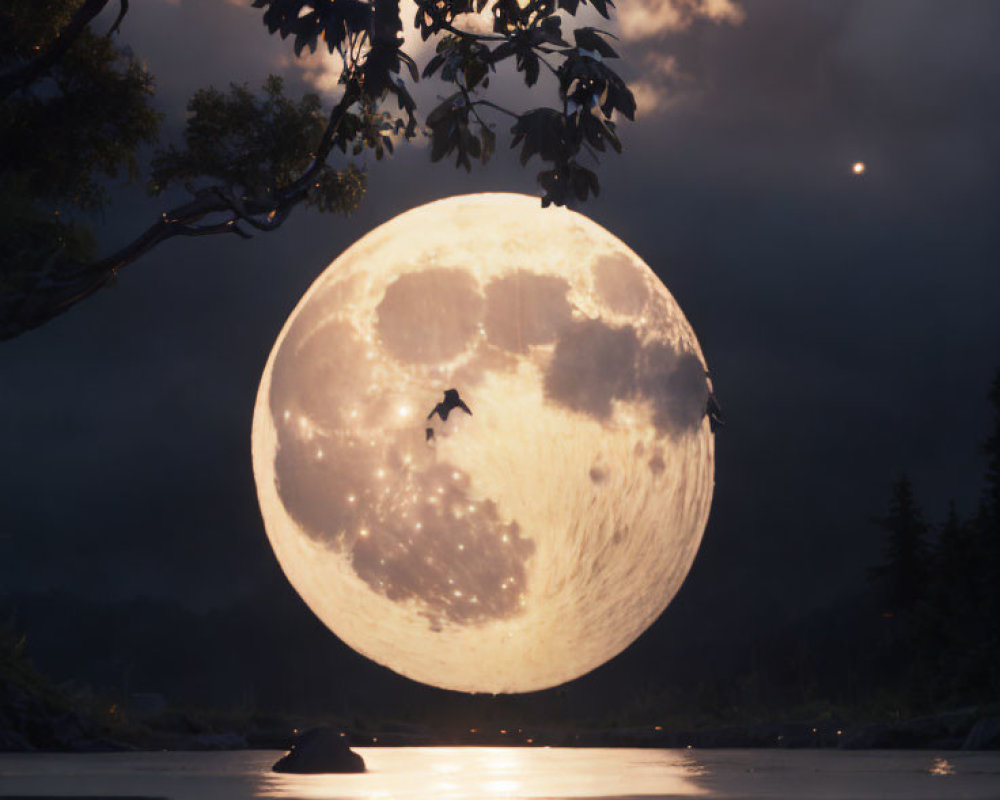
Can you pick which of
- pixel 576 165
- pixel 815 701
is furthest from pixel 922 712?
pixel 576 165

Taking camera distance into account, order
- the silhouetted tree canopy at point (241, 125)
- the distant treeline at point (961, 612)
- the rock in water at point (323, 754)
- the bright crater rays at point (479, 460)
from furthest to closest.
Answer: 1. the distant treeline at point (961, 612)
2. the rock in water at point (323, 754)
3. the bright crater rays at point (479, 460)
4. the silhouetted tree canopy at point (241, 125)

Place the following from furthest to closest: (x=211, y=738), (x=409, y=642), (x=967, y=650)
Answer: (x=211, y=738)
(x=967, y=650)
(x=409, y=642)

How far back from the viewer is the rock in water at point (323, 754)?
1035 inches

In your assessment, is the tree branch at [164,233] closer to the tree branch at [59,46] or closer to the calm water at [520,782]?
the tree branch at [59,46]

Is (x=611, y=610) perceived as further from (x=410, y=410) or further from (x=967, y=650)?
(x=967, y=650)

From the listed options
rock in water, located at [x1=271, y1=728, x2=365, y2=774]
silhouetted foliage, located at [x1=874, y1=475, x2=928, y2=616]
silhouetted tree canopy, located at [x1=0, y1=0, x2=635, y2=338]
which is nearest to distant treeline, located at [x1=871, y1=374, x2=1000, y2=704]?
silhouetted foliage, located at [x1=874, y1=475, x2=928, y2=616]

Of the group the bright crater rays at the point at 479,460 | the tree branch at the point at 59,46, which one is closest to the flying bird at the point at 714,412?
the bright crater rays at the point at 479,460

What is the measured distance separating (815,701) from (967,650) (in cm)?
1641

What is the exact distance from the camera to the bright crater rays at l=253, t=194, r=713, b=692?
14.2 metres

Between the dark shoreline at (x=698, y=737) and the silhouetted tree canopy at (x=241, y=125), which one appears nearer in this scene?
the silhouetted tree canopy at (x=241, y=125)

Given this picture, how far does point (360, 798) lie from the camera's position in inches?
642

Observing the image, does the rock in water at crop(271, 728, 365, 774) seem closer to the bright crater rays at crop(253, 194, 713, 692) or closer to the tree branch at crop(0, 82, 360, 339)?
the bright crater rays at crop(253, 194, 713, 692)

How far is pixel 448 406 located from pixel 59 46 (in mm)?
6028

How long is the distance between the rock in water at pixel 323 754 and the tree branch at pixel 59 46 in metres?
18.2
